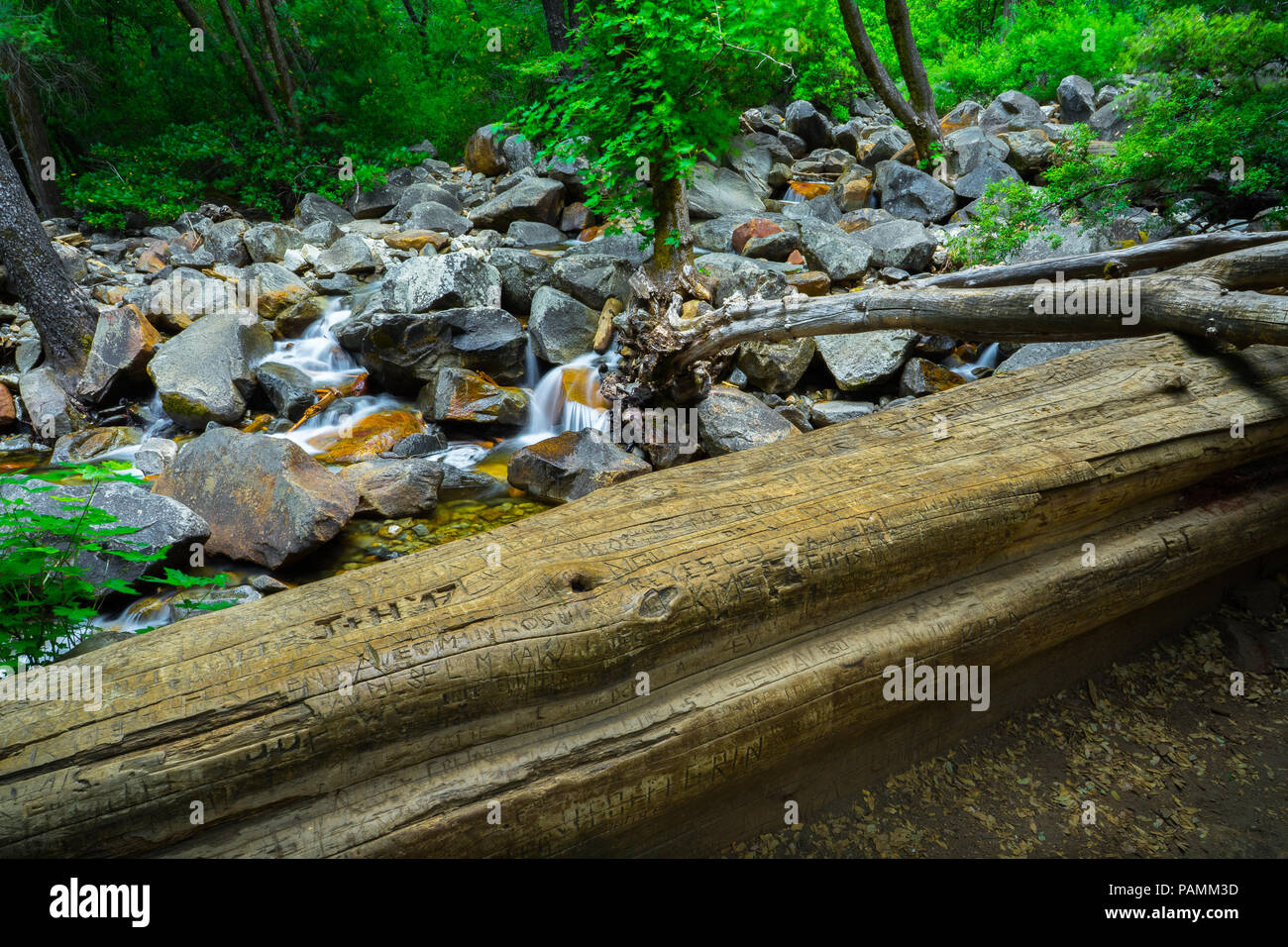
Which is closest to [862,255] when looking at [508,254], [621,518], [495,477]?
A: [508,254]

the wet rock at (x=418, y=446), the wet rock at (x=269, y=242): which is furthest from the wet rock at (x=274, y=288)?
the wet rock at (x=418, y=446)

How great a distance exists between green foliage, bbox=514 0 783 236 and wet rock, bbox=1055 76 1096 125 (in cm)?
1027

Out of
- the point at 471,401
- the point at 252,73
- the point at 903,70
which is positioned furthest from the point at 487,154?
the point at 471,401

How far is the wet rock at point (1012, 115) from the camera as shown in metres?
14.1

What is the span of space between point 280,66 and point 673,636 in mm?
17760

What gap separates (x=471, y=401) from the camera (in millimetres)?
7402

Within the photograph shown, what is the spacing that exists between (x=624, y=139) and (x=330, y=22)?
1326 cm

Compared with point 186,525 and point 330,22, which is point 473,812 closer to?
point 186,525

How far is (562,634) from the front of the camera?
79.8 inches

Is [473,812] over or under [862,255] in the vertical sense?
under

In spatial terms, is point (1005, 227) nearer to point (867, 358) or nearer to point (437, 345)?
point (867, 358)

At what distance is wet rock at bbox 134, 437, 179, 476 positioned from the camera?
6461 millimetres

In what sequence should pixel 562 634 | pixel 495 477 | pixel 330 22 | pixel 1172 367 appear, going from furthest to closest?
1. pixel 330 22
2. pixel 495 477
3. pixel 1172 367
4. pixel 562 634

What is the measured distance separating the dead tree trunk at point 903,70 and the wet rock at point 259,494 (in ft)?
32.7
